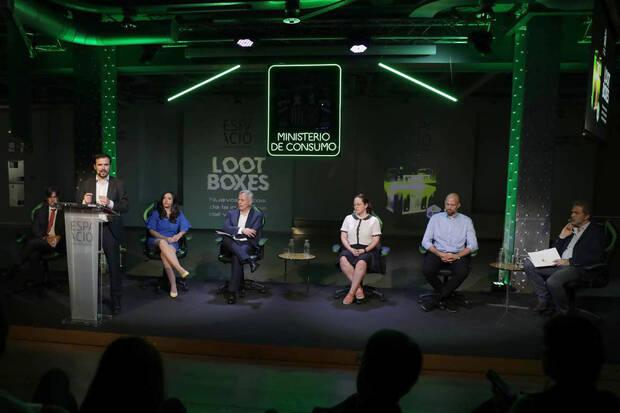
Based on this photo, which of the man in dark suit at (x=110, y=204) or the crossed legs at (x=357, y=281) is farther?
the crossed legs at (x=357, y=281)

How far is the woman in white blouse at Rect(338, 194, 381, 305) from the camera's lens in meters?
5.33

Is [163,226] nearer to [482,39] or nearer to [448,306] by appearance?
[448,306]

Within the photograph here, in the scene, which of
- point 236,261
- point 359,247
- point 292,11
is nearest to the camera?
point 292,11

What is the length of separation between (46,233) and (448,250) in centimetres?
465

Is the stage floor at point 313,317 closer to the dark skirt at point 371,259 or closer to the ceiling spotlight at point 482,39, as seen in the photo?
the dark skirt at point 371,259

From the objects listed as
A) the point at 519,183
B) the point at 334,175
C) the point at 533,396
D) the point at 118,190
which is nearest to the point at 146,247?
the point at 118,190

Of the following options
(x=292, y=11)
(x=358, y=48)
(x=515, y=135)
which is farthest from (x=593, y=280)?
(x=292, y=11)

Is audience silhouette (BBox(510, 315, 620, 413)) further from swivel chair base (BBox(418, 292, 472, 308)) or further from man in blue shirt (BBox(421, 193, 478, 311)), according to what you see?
swivel chair base (BBox(418, 292, 472, 308))

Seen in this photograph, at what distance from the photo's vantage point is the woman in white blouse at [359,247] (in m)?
5.33

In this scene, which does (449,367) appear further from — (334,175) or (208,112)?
(208,112)

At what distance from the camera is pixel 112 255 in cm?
467

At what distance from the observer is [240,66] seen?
6359 millimetres

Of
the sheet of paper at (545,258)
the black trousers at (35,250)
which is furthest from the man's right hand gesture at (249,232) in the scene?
the sheet of paper at (545,258)

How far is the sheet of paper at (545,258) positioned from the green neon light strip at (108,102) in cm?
514
